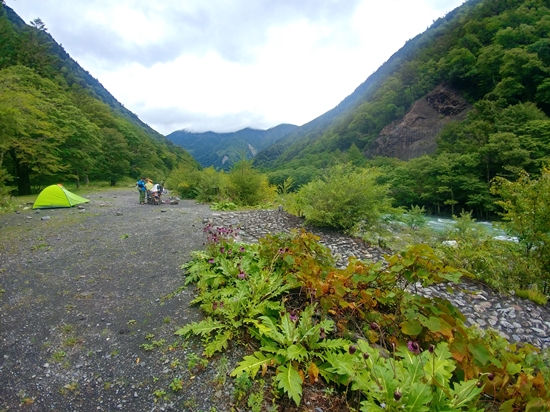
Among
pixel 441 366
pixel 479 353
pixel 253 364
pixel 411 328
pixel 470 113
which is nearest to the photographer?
pixel 441 366

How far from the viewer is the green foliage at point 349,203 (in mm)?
8203

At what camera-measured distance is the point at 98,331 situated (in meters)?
3.16

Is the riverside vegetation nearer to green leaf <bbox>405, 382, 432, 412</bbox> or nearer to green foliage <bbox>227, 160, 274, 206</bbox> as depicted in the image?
green leaf <bbox>405, 382, 432, 412</bbox>

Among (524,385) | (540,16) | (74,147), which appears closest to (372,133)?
(540,16)

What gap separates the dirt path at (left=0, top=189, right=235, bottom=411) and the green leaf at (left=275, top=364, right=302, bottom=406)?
54 cm

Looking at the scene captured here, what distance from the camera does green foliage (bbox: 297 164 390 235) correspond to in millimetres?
8203

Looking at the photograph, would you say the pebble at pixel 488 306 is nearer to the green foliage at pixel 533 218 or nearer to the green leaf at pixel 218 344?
the green foliage at pixel 533 218

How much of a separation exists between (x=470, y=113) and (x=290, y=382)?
6646 cm

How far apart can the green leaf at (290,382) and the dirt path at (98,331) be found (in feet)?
1.76

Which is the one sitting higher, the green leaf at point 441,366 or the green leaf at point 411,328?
the green leaf at point 441,366

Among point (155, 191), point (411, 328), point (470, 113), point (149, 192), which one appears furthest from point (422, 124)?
point (411, 328)

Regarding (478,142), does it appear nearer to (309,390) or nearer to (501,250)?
(501,250)

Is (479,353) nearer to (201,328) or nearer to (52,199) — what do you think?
(201,328)

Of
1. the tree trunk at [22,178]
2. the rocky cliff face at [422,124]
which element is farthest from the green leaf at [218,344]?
the rocky cliff face at [422,124]
